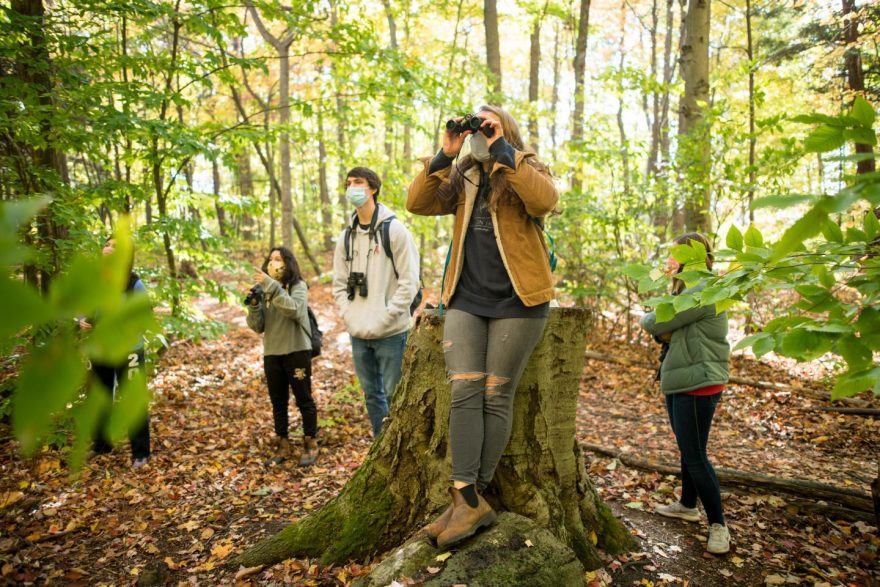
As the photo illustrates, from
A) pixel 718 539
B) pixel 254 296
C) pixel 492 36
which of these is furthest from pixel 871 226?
pixel 492 36

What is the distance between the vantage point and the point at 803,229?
0.92 meters

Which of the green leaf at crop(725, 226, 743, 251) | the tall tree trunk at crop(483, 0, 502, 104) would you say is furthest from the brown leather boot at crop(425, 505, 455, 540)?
the tall tree trunk at crop(483, 0, 502, 104)

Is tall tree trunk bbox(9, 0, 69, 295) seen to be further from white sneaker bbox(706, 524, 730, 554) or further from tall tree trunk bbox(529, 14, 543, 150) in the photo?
tall tree trunk bbox(529, 14, 543, 150)

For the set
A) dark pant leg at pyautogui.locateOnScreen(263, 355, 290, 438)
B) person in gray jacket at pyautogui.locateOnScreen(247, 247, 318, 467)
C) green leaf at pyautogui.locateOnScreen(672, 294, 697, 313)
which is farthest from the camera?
dark pant leg at pyautogui.locateOnScreen(263, 355, 290, 438)

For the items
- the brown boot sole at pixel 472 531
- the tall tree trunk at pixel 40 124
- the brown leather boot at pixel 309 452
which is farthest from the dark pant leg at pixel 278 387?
the brown boot sole at pixel 472 531

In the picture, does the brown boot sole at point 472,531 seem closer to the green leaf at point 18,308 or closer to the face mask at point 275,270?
the green leaf at point 18,308

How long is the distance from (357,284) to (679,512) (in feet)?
9.97

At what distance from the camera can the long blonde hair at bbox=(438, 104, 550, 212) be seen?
9.13 ft

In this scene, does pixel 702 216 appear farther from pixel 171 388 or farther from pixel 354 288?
pixel 171 388

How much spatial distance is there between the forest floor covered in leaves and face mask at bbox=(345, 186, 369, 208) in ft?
8.14

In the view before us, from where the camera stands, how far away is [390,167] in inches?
453

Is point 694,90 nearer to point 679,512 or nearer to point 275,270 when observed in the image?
point 679,512

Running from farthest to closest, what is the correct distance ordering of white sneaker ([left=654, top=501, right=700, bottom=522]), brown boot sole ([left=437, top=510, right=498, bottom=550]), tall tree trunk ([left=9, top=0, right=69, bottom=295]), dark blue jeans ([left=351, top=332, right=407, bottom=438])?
dark blue jeans ([left=351, top=332, right=407, bottom=438])
tall tree trunk ([left=9, top=0, right=69, bottom=295])
white sneaker ([left=654, top=501, right=700, bottom=522])
brown boot sole ([left=437, top=510, right=498, bottom=550])

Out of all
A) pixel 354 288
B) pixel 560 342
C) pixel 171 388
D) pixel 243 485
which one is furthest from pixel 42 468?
pixel 560 342
